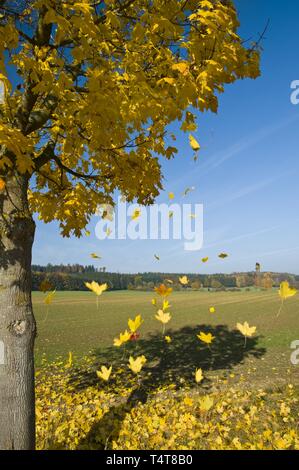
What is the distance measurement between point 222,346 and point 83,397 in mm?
5377

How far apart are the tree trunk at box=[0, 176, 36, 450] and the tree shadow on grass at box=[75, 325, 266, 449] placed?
1249 millimetres

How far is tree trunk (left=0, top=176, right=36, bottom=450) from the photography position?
3535mm

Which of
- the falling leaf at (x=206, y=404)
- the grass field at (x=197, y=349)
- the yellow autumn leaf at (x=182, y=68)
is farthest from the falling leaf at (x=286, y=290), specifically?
the yellow autumn leaf at (x=182, y=68)

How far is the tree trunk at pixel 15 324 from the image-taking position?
354cm

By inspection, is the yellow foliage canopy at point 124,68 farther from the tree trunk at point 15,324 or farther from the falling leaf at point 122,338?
the falling leaf at point 122,338

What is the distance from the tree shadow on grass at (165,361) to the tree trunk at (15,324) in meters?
1.25

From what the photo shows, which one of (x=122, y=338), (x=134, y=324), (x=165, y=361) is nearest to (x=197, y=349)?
(x=165, y=361)

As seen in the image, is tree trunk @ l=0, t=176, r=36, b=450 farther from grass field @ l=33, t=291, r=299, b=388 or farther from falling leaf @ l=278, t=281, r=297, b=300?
grass field @ l=33, t=291, r=299, b=388

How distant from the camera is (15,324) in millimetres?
3645

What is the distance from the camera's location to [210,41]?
308cm

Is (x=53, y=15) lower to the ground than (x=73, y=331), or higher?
higher

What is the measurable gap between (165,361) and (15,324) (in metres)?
5.79
